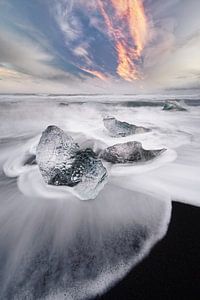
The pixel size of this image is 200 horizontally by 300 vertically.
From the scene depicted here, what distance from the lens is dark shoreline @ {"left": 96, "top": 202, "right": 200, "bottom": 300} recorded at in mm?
1475

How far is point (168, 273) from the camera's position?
162cm

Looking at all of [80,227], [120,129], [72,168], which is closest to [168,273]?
[80,227]

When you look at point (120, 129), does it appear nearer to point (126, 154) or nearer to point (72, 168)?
point (126, 154)

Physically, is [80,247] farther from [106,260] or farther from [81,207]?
[81,207]

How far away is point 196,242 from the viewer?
6.41ft

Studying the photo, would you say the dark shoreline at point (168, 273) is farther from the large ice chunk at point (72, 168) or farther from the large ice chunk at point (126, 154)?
the large ice chunk at point (126, 154)

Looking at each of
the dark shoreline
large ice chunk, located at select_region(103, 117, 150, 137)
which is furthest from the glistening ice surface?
large ice chunk, located at select_region(103, 117, 150, 137)

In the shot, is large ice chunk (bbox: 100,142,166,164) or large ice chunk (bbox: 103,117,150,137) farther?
large ice chunk (bbox: 103,117,150,137)

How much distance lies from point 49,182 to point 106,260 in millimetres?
1645

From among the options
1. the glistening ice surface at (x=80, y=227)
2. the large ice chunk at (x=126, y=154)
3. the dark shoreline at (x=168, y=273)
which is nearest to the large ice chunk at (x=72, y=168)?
the glistening ice surface at (x=80, y=227)

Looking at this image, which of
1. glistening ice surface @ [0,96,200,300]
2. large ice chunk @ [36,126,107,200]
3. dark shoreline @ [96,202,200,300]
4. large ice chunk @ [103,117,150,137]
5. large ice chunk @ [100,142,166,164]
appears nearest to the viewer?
dark shoreline @ [96,202,200,300]

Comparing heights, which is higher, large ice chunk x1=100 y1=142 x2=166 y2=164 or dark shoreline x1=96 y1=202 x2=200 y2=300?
large ice chunk x1=100 y1=142 x2=166 y2=164

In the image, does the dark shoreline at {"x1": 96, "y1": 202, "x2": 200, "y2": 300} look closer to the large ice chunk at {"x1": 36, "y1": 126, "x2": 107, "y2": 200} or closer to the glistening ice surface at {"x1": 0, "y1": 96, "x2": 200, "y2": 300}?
the glistening ice surface at {"x1": 0, "y1": 96, "x2": 200, "y2": 300}

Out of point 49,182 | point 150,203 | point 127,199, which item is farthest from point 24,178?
point 150,203
